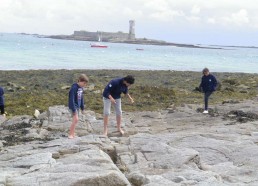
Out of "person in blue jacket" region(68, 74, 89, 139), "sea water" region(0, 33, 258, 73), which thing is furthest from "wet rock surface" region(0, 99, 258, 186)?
"sea water" region(0, 33, 258, 73)

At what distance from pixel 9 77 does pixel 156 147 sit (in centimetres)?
3006

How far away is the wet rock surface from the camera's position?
27.1ft

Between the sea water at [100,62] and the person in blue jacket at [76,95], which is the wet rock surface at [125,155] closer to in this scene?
the person in blue jacket at [76,95]

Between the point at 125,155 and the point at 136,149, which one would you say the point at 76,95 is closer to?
the point at 136,149

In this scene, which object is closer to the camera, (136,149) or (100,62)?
(136,149)

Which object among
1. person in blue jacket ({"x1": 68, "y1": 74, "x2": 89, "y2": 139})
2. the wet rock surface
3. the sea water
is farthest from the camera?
the sea water

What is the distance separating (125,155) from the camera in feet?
34.6

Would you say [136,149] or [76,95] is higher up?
[76,95]

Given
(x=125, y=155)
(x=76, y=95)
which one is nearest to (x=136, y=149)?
(x=125, y=155)

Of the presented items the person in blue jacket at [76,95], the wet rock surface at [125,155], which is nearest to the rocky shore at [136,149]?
the wet rock surface at [125,155]

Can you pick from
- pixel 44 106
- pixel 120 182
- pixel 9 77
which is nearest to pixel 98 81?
pixel 9 77

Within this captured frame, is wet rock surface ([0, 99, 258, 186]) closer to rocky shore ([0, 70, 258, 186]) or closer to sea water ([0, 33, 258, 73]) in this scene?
rocky shore ([0, 70, 258, 186])

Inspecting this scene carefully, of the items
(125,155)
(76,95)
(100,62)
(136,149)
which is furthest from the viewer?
(100,62)

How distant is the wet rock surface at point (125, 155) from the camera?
8266 mm
